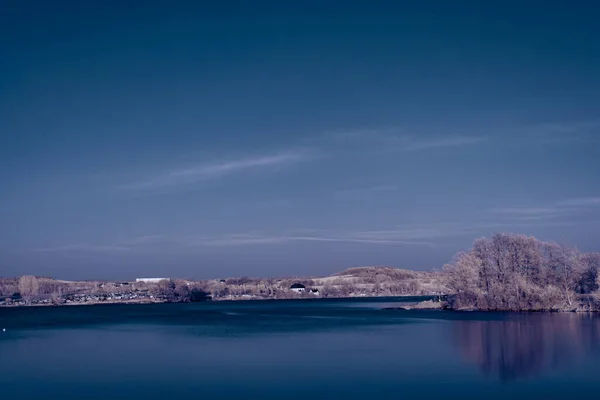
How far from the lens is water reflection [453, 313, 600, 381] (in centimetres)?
2691

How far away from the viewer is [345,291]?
170 meters

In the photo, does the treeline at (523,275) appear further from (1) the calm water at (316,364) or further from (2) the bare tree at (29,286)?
(2) the bare tree at (29,286)

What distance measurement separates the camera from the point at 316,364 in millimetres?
28359

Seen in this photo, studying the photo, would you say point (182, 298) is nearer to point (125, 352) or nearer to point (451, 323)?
point (451, 323)

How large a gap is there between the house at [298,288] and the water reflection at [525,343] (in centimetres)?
12900

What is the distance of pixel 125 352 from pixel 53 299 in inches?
4932

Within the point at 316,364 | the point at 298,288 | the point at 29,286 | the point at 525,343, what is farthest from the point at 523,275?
the point at 29,286

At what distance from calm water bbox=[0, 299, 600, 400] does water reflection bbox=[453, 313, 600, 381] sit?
5 cm

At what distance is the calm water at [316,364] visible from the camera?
22.3 m

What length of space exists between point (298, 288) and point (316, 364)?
157254 millimetres

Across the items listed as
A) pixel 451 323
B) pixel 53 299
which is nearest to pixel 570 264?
pixel 451 323

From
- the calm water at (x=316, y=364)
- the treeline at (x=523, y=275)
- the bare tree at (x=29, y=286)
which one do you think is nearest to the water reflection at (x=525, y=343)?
the calm water at (x=316, y=364)

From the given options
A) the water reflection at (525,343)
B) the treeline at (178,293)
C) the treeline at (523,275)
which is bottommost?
the treeline at (178,293)

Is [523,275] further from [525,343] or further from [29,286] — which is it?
[29,286]
